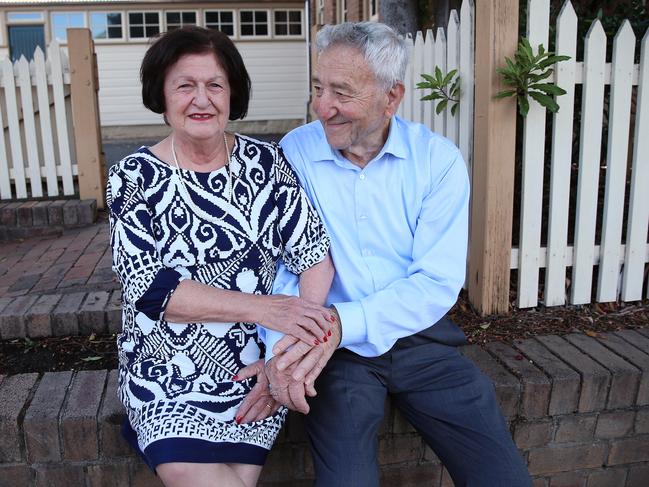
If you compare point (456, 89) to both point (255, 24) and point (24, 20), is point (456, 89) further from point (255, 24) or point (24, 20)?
point (24, 20)

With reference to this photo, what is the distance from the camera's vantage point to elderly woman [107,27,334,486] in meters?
1.59

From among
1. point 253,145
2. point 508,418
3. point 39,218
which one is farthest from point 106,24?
point 508,418

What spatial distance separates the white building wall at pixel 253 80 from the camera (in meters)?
14.6

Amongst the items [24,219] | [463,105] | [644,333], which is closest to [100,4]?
[24,219]

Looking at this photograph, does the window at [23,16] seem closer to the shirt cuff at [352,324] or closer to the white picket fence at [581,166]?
the white picket fence at [581,166]

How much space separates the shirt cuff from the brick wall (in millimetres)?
349

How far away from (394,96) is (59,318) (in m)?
1.60

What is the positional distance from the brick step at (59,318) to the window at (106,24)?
1363 centimetres

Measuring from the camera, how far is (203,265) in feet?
5.57

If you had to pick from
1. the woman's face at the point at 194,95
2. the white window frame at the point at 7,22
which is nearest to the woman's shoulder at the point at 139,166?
→ the woman's face at the point at 194,95

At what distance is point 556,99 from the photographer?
2535 millimetres

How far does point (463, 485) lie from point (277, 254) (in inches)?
32.2

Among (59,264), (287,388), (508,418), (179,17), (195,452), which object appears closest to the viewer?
(195,452)

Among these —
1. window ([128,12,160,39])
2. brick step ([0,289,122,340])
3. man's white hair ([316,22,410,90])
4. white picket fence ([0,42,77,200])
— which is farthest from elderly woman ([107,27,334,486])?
window ([128,12,160,39])
